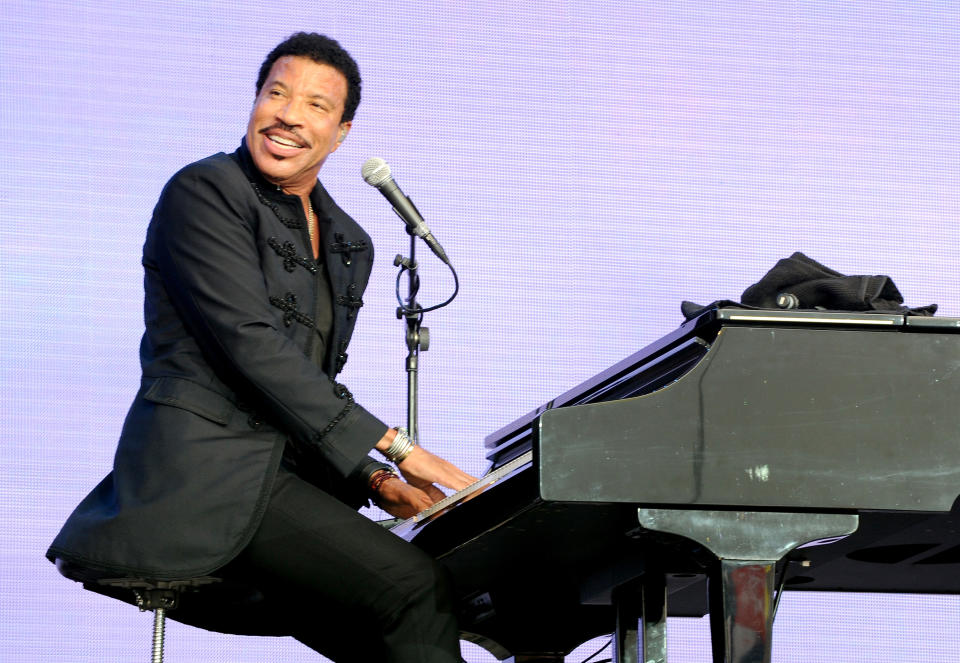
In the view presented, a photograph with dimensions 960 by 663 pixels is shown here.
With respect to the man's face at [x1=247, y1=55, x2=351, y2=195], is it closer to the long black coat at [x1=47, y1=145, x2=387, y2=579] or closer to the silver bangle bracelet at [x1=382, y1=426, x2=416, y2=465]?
the long black coat at [x1=47, y1=145, x2=387, y2=579]

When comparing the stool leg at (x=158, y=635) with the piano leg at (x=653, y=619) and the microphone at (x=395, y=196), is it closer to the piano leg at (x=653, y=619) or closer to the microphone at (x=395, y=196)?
the piano leg at (x=653, y=619)

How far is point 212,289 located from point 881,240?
2.36 meters

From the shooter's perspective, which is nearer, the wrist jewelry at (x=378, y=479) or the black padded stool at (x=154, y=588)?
the black padded stool at (x=154, y=588)

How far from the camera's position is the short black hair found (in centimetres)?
187

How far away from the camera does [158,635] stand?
65.6 inches

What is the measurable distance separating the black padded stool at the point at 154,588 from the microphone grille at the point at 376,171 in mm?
752

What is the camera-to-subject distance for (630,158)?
11.6ft

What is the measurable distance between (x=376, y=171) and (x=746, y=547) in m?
0.98

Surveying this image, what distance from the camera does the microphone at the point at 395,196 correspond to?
2139 millimetres

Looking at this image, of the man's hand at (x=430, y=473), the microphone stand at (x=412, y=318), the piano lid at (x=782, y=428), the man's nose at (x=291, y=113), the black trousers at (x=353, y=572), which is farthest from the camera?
the microphone stand at (x=412, y=318)

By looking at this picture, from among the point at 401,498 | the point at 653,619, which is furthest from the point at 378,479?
the point at 653,619

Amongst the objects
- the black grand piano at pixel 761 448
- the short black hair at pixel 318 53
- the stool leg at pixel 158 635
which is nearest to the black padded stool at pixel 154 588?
the stool leg at pixel 158 635

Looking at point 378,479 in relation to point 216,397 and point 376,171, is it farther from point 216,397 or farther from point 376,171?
point 376,171

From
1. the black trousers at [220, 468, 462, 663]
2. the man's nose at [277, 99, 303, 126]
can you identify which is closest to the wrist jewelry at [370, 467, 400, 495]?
the black trousers at [220, 468, 462, 663]
